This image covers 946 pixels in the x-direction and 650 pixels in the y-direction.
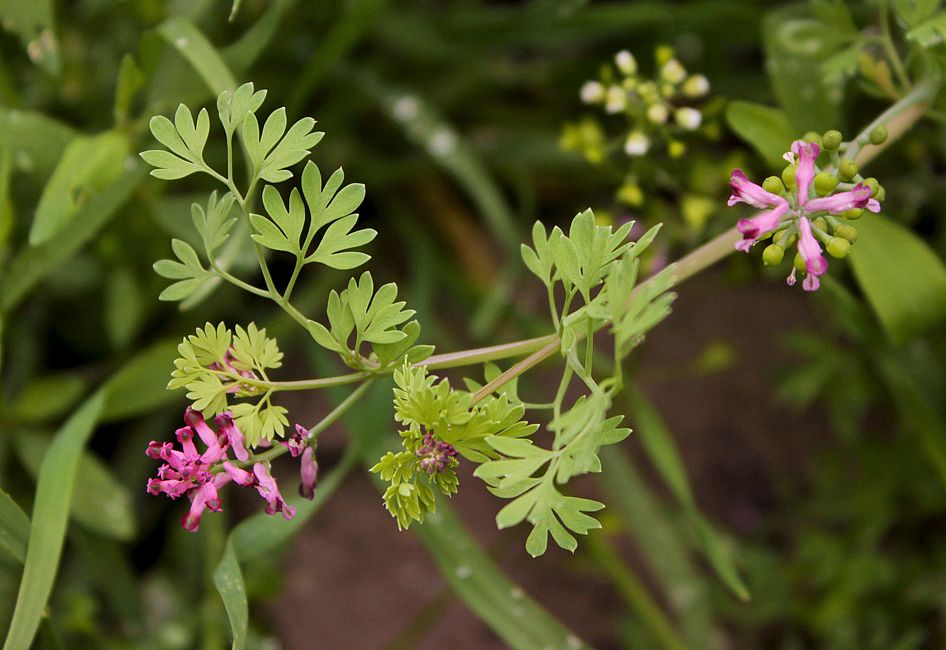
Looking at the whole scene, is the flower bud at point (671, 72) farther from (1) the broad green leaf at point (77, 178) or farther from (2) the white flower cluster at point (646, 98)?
(1) the broad green leaf at point (77, 178)

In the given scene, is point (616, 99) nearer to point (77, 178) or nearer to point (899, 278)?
point (899, 278)

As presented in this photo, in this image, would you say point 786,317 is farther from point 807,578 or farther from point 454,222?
point 454,222

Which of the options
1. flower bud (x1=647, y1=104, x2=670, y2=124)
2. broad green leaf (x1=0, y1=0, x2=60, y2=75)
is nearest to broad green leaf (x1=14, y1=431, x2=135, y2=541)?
broad green leaf (x1=0, y1=0, x2=60, y2=75)

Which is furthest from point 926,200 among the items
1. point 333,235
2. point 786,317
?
point 333,235

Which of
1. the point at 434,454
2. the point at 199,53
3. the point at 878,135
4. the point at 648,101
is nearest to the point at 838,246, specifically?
the point at 878,135

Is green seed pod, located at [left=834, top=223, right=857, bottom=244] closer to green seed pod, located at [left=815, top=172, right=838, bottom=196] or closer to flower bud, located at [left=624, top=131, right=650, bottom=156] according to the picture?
green seed pod, located at [left=815, top=172, right=838, bottom=196]

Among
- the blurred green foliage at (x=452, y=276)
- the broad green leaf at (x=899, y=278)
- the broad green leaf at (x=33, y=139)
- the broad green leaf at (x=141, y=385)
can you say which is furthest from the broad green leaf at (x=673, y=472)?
the broad green leaf at (x=33, y=139)

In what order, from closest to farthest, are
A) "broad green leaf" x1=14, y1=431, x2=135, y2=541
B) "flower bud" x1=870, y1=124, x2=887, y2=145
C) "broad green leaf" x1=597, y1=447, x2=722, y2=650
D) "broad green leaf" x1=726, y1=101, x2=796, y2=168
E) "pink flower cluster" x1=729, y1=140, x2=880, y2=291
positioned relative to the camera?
"pink flower cluster" x1=729, y1=140, x2=880, y2=291
"flower bud" x1=870, y1=124, x2=887, y2=145
"broad green leaf" x1=726, y1=101, x2=796, y2=168
"broad green leaf" x1=14, y1=431, x2=135, y2=541
"broad green leaf" x1=597, y1=447, x2=722, y2=650
